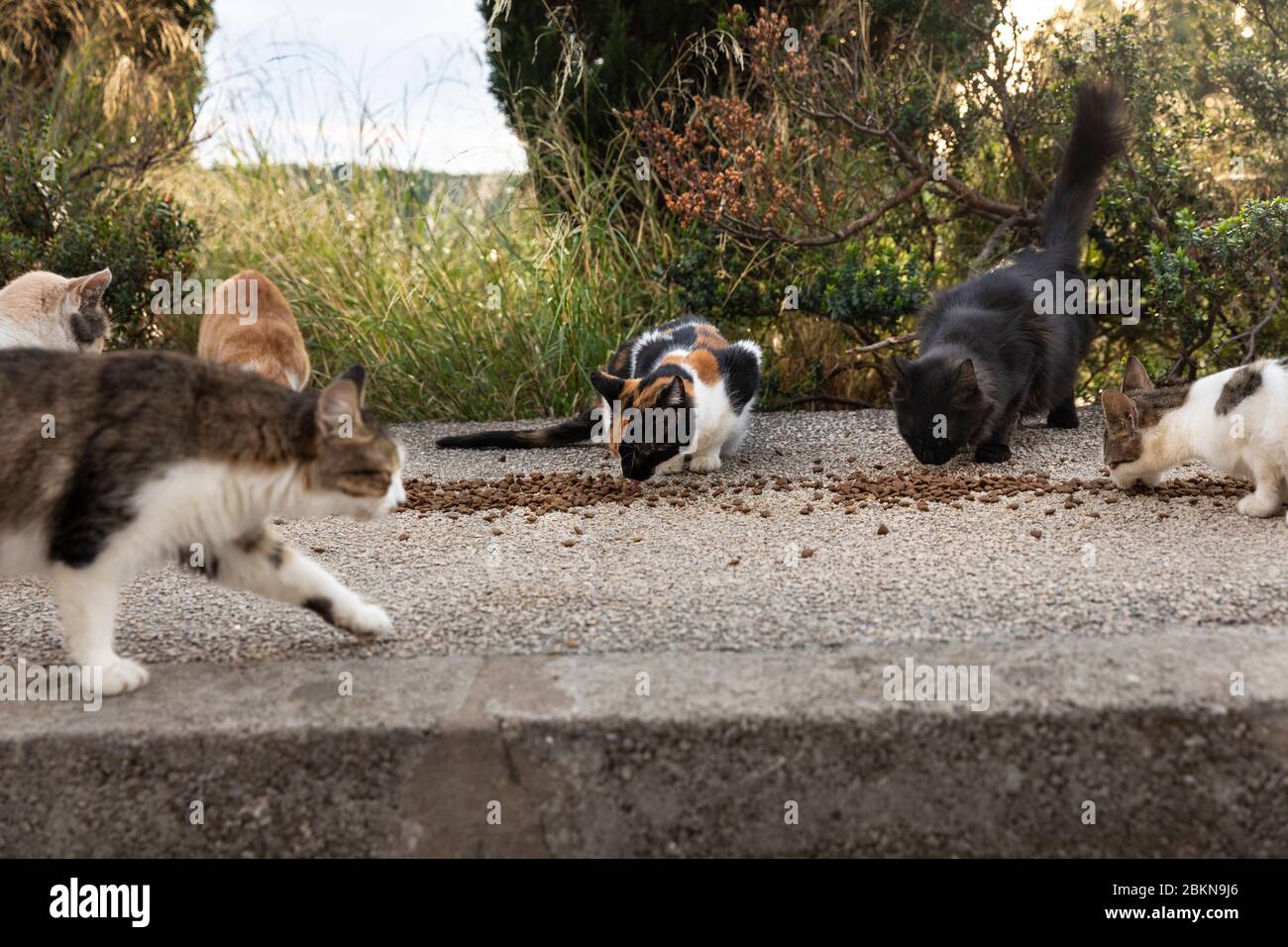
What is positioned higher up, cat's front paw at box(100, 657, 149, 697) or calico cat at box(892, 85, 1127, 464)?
calico cat at box(892, 85, 1127, 464)

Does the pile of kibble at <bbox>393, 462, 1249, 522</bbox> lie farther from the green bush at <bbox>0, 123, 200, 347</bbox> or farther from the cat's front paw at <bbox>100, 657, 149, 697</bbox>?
the green bush at <bbox>0, 123, 200, 347</bbox>

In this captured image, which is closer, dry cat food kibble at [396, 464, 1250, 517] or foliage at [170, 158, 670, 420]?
dry cat food kibble at [396, 464, 1250, 517]

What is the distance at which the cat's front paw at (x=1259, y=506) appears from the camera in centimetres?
353

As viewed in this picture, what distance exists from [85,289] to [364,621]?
2630mm

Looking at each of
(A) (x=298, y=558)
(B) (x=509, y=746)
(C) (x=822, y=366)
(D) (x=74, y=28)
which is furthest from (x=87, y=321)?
(D) (x=74, y=28)

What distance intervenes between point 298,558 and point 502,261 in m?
4.47

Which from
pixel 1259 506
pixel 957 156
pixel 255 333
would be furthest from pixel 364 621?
pixel 957 156

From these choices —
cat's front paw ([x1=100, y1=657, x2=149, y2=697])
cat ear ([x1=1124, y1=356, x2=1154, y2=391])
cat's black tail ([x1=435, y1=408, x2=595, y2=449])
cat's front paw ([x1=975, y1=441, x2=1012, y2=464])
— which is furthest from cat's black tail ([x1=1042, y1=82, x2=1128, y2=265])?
cat's front paw ([x1=100, y1=657, x2=149, y2=697])

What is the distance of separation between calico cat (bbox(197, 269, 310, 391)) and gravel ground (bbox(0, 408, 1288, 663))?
1042mm

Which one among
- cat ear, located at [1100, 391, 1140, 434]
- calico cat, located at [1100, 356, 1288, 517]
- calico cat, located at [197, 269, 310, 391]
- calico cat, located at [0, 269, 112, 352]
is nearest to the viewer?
calico cat, located at [1100, 356, 1288, 517]

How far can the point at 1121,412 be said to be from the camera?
3.83m

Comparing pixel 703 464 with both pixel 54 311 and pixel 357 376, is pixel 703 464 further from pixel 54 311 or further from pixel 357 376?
pixel 54 311

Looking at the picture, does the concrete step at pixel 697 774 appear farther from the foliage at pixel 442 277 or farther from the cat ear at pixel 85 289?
the foliage at pixel 442 277

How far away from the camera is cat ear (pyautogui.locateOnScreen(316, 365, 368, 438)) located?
245cm
